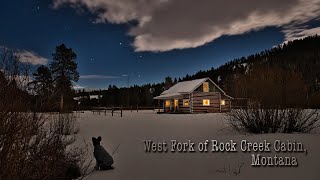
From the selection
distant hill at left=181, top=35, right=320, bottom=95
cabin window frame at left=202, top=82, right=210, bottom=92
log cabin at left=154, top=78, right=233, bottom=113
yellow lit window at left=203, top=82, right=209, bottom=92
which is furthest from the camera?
distant hill at left=181, top=35, right=320, bottom=95

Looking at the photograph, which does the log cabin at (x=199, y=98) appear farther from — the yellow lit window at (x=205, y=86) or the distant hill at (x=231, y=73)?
the distant hill at (x=231, y=73)

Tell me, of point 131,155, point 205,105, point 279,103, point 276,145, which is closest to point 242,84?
point 279,103

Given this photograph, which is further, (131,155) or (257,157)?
(131,155)

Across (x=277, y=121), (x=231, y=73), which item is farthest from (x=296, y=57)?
(x=277, y=121)

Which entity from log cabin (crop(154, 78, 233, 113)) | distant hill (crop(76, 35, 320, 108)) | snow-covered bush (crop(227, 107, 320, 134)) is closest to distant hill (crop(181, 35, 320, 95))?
distant hill (crop(76, 35, 320, 108))

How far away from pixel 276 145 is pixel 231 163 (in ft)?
7.21

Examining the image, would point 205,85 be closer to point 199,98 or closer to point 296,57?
point 199,98

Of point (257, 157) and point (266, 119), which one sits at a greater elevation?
point (266, 119)

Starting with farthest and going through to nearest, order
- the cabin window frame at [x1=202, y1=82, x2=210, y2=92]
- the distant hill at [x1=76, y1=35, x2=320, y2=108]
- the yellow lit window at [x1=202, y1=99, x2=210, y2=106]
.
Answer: the distant hill at [x1=76, y1=35, x2=320, y2=108] → the cabin window frame at [x1=202, y1=82, x2=210, y2=92] → the yellow lit window at [x1=202, y1=99, x2=210, y2=106]

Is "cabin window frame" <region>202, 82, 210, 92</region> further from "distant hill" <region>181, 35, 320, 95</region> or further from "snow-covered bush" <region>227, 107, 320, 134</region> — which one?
"distant hill" <region>181, 35, 320, 95</region>

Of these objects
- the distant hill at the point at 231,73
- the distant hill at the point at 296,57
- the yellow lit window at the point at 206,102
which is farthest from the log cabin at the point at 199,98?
the distant hill at the point at 296,57

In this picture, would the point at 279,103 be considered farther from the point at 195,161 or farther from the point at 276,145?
the point at 195,161

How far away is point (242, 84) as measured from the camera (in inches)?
458

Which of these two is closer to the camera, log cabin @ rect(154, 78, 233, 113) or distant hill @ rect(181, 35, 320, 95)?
log cabin @ rect(154, 78, 233, 113)
